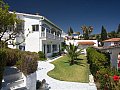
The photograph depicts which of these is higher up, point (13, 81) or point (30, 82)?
point (13, 81)

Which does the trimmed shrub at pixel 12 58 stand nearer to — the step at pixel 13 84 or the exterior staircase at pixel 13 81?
the exterior staircase at pixel 13 81

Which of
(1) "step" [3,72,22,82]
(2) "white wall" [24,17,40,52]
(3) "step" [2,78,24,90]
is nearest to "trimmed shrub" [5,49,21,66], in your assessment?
(1) "step" [3,72,22,82]

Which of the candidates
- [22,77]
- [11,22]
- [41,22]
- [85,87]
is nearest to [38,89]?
[22,77]

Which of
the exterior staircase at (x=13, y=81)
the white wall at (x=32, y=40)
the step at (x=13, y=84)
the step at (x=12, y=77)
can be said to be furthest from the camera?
the white wall at (x=32, y=40)

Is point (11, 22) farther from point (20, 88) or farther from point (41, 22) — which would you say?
point (41, 22)

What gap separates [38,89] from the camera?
12305 millimetres

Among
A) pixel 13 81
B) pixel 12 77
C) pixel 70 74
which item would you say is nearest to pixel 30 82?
pixel 13 81

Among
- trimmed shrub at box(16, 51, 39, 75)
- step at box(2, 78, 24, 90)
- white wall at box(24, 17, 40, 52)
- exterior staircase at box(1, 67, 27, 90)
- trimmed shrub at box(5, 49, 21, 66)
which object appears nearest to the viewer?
step at box(2, 78, 24, 90)

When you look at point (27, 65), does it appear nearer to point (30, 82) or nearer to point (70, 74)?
point (30, 82)

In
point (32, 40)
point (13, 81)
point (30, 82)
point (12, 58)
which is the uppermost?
point (32, 40)

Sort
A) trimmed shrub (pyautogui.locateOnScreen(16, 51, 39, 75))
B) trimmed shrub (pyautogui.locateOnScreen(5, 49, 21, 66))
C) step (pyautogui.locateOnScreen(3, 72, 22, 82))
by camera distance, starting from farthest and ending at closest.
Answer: trimmed shrub (pyautogui.locateOnScreen(5, 49, 21, 66))
trimmed shrub (pyautogui.locateOnScreen(16, 51, 39, 75))
step (pyautogui.locateOnScreen(3, 72, 22, 82))

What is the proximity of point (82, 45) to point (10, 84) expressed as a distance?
2408 inches

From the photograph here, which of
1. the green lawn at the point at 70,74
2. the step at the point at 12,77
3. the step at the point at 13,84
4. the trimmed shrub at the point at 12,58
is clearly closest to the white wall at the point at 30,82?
the step at the point at 13,84

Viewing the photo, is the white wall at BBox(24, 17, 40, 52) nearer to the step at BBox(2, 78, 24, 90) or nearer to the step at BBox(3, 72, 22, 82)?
the step at BBox(3, 72, 22, 82)
